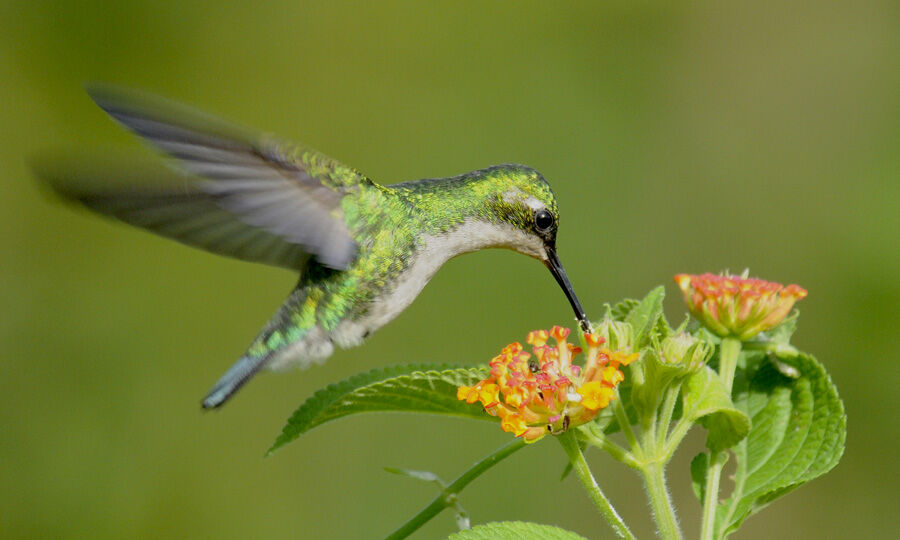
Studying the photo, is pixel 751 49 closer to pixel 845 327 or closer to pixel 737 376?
pixel 845 327

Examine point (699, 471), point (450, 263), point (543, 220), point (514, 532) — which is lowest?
point (514, 532)

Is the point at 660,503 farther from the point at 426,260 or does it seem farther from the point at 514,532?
the point at 426,260

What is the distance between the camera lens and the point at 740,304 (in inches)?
80.6

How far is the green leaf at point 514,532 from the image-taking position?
1710 mm

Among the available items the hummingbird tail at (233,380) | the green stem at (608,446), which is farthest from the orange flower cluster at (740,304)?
the hummingbird tail at (233,380)

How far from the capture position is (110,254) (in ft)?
15.7

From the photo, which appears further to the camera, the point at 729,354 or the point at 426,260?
the point at 426,260

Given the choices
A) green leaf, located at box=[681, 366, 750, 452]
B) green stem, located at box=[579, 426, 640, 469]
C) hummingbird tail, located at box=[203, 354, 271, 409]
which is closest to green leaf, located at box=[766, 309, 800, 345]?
green leaf, located at box=[681, 366, 750, 452]

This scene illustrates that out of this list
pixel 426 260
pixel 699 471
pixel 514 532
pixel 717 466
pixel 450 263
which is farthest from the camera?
pixel 450 263

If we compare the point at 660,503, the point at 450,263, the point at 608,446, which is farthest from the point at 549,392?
the point at 450,263

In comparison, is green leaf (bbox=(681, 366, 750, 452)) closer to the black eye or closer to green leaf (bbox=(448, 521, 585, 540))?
green leaf (bbox=(448, 521, 585, 540))

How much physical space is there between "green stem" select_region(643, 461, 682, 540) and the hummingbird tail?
37.8 inches

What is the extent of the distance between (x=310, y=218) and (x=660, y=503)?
39.1 inches

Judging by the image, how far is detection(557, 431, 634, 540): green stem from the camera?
5.80 ft
